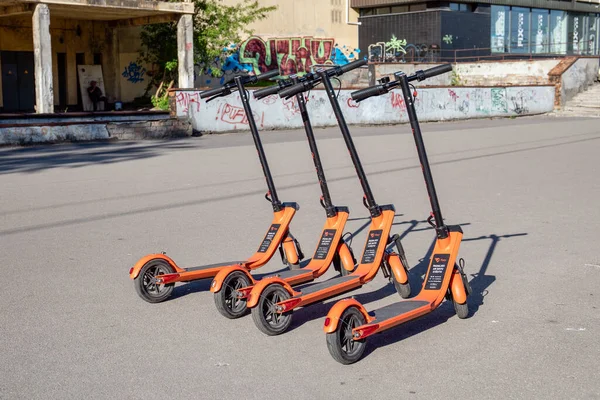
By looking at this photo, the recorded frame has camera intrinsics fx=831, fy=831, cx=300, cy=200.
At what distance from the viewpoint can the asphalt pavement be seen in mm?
4359

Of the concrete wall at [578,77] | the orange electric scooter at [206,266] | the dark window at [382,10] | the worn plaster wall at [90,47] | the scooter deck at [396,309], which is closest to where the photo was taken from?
the scooter deck at [396,309]

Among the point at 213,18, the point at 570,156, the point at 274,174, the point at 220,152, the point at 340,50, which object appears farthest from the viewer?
the point at 340,50

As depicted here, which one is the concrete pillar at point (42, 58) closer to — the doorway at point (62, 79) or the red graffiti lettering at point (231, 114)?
the red graffiti lettering at point (231, 114)

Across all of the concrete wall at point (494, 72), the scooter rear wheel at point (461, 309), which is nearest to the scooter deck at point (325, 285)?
the scooter rear wheel at point (461, 309)

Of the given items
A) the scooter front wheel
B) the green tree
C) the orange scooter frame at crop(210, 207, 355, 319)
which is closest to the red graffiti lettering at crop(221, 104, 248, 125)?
the green tree

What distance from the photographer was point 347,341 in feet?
15.2

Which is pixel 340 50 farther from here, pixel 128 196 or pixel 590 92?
pixel 128 196

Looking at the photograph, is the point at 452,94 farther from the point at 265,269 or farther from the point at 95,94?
the point at 265,269

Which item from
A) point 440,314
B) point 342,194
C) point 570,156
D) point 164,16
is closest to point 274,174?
point 342,194

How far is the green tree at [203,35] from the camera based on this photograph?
104 feet

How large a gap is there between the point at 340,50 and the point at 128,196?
3556cm

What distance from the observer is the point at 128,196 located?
37.1ft

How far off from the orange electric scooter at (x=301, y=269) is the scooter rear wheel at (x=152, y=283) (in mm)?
587

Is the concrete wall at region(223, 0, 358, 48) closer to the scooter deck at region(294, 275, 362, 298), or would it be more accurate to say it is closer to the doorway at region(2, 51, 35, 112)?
the doorway at region(2, 51, 35, 112)
